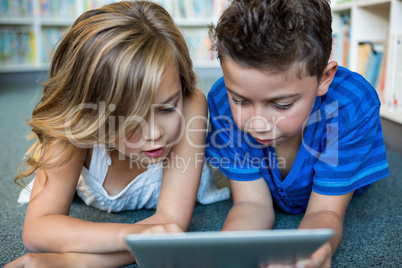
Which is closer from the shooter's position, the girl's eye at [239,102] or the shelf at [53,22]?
the girl's eye at [239,102]

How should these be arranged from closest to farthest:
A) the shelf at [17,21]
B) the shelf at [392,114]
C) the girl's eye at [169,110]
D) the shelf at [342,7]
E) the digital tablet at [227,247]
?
the digital tablet at [227,247] → the girl's eye at [169,110] → the shelf at [392,114] → the shelf at [342,7] → the shelf at [17,21]

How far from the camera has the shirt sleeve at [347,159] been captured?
78 cm

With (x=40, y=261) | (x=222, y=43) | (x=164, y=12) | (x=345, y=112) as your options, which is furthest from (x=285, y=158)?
(x=40, y=261)

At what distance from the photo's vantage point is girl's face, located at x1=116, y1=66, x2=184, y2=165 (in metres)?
0.76

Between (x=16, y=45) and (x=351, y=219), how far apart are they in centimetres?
330

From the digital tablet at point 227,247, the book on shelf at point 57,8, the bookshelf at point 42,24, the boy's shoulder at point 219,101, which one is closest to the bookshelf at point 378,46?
the boy's shoulder at point 219,101

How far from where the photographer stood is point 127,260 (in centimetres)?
76

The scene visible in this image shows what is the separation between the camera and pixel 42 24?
3.55 metres

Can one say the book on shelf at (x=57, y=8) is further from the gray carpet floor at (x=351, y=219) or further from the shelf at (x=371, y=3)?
the shelf at (x=371, y=3)

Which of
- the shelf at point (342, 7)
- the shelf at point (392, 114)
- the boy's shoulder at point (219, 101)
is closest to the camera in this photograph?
the boy's shoulder at point (219, 101)

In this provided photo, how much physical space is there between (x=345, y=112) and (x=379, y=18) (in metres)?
1.24

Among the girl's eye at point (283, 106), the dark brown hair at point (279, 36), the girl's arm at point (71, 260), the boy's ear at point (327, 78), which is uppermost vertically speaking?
the dark brown hair at point (279, 36)

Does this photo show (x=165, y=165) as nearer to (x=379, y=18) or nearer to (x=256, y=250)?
(x=256, y=250)

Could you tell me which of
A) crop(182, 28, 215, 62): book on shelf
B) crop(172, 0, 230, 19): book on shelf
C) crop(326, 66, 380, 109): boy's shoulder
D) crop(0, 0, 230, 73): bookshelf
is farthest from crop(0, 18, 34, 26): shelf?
crop(326, 66, 380, 109): boy's shoulder
